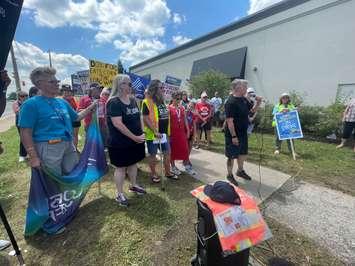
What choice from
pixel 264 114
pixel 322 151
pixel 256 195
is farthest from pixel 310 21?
pixel 256 195

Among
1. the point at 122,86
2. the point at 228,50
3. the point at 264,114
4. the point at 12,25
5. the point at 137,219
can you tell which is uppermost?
the point at 228,50

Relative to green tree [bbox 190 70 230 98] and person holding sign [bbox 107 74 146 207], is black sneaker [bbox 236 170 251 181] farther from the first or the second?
green tree [bbox 190 70 230 98]

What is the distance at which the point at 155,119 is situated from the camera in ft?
12.5

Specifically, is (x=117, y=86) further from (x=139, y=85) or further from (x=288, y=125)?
(x=288, y=125)

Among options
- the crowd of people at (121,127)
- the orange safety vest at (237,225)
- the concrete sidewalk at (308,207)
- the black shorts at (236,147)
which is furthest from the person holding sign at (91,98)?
the orange safety vest at (237,225)

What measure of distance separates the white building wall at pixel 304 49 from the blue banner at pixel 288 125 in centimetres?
822

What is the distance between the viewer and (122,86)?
118 inches

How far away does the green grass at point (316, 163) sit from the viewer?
4.37 m

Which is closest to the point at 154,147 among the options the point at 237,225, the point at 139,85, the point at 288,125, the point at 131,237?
the point at 131,237

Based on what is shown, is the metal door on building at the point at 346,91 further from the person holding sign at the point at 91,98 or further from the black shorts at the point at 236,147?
the person holding sign at the point at 91,98

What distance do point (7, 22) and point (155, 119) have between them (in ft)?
7.50

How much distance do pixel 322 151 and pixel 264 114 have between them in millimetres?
4226

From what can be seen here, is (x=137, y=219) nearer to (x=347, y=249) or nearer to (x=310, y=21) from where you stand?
(x=347, y=249)

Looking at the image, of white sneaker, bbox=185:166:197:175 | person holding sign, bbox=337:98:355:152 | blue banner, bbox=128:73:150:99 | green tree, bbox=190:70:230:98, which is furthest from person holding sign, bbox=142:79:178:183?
green tree, bbox=190:70:230:98
